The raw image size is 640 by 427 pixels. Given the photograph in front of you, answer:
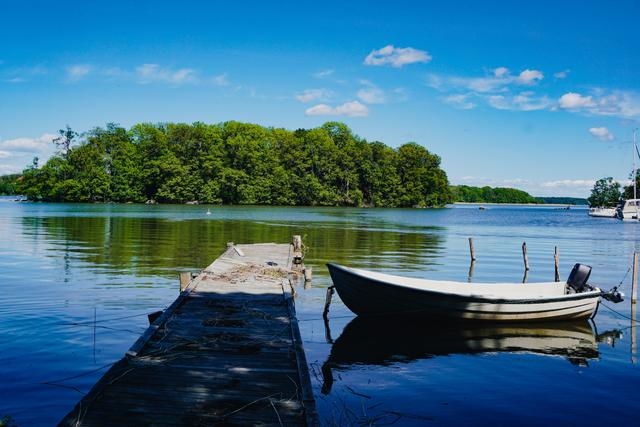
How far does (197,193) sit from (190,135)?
1382 centimetres

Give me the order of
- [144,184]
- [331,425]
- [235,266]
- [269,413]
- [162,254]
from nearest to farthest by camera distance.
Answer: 1. [269,413]
2. [331,425]
3. [235,266]
4. [162,254]
5. [144,184]

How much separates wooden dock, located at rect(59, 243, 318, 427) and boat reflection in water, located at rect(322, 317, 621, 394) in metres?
1.68

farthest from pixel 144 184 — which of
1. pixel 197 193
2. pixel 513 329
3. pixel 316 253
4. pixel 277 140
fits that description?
pixel 513 329

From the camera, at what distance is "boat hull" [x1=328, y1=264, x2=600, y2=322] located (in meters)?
12.4

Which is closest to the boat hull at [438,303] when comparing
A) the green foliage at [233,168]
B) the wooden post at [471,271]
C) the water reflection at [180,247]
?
the wooden post at [471,271]

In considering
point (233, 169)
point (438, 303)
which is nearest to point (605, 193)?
point (233, 169)

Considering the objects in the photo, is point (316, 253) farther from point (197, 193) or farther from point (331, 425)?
point (197, 193)

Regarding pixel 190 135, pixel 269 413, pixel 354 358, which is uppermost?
pixel 190 135

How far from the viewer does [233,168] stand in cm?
11238

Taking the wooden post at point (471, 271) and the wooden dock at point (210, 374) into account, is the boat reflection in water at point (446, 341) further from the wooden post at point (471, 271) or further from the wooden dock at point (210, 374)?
the wooden post at point (471, 271)

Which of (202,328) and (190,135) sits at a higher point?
(190,135)

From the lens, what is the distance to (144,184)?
106 metres

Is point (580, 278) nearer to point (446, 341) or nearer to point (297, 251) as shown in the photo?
point (446, 341)

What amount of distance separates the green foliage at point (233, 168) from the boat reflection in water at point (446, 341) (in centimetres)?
9669
